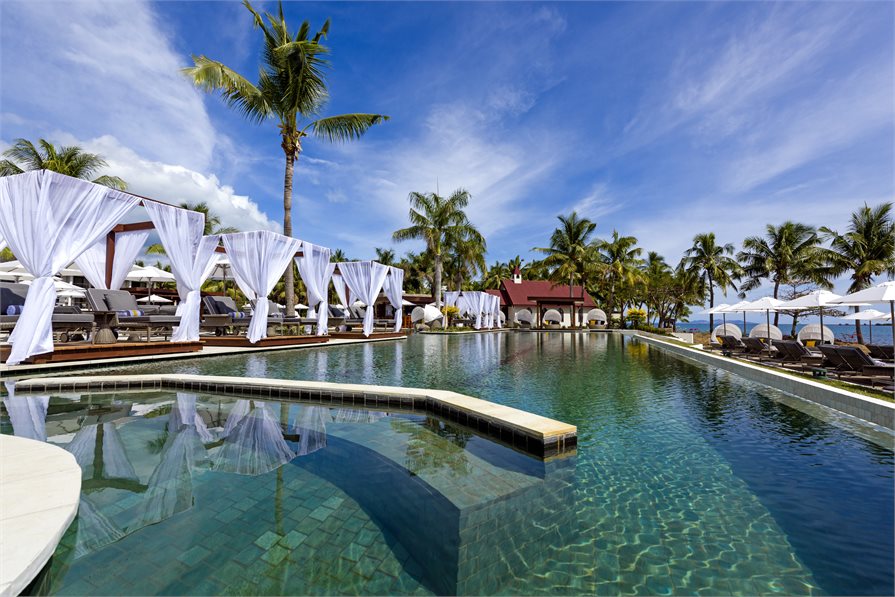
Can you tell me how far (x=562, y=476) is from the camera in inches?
144

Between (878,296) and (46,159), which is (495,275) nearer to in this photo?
(46,159)

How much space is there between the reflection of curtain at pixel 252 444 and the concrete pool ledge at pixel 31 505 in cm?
119

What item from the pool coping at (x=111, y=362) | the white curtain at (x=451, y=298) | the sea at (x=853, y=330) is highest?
the white curtain at (x=451, y=298)

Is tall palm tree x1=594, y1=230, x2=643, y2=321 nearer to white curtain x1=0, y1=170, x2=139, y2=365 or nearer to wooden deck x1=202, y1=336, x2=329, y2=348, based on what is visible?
wooden deck x1=202, y1=336, x2=329, y2=348

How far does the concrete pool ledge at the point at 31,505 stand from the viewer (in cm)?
192

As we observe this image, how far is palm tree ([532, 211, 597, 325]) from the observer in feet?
118

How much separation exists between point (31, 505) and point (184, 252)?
10.3m

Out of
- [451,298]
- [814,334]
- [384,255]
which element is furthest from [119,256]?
[384,255]

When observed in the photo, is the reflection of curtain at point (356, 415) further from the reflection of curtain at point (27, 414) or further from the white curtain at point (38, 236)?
the white curtain at point (38, 236)

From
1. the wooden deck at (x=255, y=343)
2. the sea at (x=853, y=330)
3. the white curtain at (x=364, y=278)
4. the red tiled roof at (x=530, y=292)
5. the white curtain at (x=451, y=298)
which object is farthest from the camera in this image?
the red tiled roof at (x=530, y=292)

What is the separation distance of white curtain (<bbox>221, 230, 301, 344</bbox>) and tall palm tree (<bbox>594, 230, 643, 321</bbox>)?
1183 inches

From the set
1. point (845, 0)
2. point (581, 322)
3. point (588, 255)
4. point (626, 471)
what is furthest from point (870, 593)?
point (581, 322)

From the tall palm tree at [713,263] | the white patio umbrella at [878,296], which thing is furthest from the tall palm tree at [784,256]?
the white patio umbrella at [878,296]

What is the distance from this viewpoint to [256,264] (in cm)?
1304
